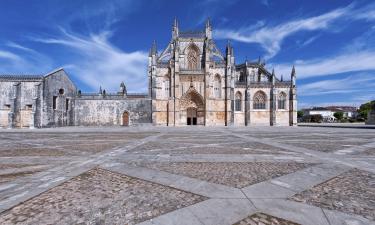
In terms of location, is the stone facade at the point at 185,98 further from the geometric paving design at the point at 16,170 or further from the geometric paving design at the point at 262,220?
the geometric paving design at the point at 262,220

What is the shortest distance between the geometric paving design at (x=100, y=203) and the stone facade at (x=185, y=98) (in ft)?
111

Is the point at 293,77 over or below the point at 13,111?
over

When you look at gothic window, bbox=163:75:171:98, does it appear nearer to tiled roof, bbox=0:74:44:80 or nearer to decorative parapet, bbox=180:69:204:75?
decorative parapet, bbox=180:69:204:75

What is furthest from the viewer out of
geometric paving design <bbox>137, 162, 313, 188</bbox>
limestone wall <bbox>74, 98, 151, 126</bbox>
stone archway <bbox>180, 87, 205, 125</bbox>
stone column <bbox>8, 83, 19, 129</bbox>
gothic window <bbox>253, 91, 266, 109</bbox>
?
gothic window <bbox>253, 91, 266, 109</bbox>

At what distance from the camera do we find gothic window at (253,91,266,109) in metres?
43.3

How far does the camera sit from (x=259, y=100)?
143ft

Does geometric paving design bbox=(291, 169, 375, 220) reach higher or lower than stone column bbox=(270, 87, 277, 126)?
lower

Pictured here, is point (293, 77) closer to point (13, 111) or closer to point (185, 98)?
point (185, 98)

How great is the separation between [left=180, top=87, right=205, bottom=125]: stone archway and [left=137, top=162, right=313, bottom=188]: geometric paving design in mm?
32895

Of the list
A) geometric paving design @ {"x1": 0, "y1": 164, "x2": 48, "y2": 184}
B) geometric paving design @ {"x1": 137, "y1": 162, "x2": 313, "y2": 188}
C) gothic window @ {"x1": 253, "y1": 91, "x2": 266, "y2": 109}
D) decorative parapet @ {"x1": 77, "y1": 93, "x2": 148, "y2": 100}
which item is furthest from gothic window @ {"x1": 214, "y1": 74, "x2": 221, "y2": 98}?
geometric paving design @ {"x1": 0, "y1": 164, "x2": 48, "y2": 184}

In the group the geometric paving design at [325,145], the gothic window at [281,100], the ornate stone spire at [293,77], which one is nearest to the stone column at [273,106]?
the gothic window at [281,100]

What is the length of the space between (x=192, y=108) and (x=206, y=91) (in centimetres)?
409

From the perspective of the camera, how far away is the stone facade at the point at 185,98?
3844cm

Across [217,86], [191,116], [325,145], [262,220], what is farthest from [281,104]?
[262,220]
